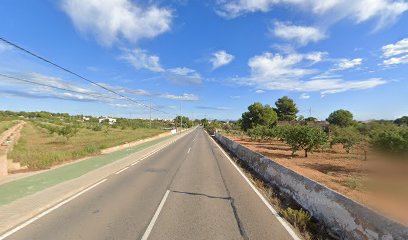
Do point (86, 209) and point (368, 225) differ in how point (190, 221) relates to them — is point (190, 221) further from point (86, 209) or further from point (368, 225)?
point (368, 225)

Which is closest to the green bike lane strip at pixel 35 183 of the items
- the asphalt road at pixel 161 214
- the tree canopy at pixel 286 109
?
the asphalt road at pixel 161 214

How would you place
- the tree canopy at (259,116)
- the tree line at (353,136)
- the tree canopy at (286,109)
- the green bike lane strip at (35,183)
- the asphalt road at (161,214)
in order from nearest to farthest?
the asphalt road at (161,214), the green bike lane strip at (35,183), the tree line at (353,136), the tree canopy at (259,116), the tree canopy at (286,109)

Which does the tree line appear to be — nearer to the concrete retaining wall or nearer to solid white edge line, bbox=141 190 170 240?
the concrete retaining wall

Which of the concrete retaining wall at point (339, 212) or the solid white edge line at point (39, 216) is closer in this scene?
the concrete retaining wall at point (339, 212)

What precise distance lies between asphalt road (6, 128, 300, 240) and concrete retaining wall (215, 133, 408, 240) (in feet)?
3.64

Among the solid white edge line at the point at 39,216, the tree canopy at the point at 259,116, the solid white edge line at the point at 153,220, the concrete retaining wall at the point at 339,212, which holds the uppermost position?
the tree canopy at the point at 259,116

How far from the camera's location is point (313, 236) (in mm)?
6766

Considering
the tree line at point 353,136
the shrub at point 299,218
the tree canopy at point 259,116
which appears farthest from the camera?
the tree canopy at point 259,116

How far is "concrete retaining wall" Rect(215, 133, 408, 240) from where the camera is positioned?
514cm

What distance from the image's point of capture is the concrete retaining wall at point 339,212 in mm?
5137

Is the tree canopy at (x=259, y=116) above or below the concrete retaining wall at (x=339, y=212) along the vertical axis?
above

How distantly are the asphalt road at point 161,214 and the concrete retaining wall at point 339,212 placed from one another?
1.11 meters

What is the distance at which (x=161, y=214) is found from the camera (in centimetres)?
803

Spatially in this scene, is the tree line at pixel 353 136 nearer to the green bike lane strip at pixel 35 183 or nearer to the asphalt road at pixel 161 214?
the asphalt road at pixel 161 214
